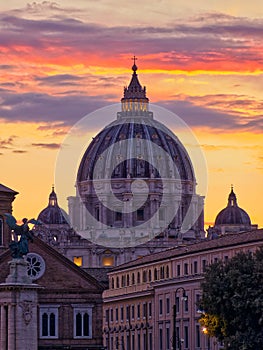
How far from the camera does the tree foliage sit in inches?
4136

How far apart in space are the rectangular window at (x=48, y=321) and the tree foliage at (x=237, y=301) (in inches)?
1311

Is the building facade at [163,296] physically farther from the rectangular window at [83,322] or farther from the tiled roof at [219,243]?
the rectangular window at [83,322]

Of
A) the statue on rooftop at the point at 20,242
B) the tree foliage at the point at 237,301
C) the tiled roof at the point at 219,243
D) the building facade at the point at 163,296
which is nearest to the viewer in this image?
the tree foliage at the point at 237,301

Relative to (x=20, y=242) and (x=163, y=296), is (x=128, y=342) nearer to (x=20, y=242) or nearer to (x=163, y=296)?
(x=163, y=296)

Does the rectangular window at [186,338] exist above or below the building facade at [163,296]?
below

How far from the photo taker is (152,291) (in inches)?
6703

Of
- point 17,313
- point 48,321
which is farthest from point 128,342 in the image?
point 17,313

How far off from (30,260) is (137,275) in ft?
137

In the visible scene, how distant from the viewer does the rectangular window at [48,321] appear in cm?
14275

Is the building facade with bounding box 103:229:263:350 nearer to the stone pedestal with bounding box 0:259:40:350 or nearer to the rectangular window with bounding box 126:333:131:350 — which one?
the rectangular window with bounding box 126:333:131:350

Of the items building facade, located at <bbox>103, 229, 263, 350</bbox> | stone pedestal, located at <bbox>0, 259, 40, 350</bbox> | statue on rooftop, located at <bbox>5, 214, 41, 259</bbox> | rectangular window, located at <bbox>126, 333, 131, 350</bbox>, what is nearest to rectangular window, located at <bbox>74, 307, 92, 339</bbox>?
building facade, located at <bbox>103, 229, 263, 350</bbox>

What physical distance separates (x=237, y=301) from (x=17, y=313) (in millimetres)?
12314

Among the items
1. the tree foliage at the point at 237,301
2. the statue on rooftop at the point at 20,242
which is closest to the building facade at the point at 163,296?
the tree foliage at the point at 237,301

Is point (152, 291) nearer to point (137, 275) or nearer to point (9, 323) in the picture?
point (137, 275)
